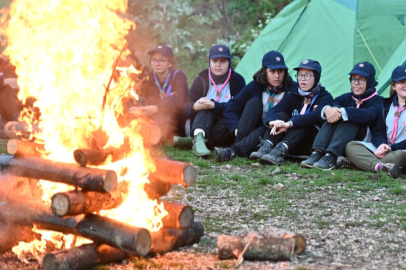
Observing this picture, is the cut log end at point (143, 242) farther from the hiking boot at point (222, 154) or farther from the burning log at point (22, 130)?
the hiking boot at point (222, 154)

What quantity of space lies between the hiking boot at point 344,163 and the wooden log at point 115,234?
3992 millimetres

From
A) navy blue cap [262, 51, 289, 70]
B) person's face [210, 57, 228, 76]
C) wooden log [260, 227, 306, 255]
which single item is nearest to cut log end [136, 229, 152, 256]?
wooden log [260, 227, 306, 255]

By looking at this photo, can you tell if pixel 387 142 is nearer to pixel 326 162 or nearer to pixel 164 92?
pixel 326 162

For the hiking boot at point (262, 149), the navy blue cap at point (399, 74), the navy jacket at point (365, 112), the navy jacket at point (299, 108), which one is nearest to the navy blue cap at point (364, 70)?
the navy jacket at point (365, 112)

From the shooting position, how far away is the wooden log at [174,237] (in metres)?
4.38

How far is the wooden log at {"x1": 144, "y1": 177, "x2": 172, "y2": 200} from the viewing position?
457cm

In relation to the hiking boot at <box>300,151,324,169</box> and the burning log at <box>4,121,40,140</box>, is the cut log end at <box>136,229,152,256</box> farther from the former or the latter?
the hiking boot at <box>300,151,324,169</box>

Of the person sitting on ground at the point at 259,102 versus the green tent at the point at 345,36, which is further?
the green tent at the point at 345,36

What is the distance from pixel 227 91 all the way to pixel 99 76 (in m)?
4.59

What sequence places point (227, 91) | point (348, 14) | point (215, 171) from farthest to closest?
point (348, 14)
point (227, 91)
point (215, 171)

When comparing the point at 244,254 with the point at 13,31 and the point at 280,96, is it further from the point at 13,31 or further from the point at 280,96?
the point at 280,96

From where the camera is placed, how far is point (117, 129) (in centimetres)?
457

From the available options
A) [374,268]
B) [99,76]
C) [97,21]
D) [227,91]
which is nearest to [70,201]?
[99,76]

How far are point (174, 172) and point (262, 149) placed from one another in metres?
3.80
